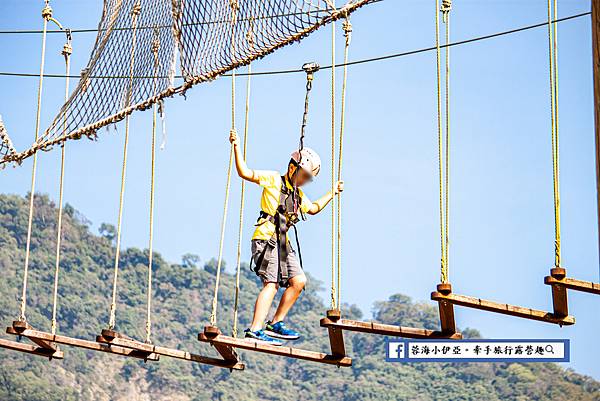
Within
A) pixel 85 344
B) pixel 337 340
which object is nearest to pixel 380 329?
pixel 337 340

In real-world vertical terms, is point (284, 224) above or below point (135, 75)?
below

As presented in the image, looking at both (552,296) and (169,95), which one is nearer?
(552,296)

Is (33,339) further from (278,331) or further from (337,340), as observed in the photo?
(337,340)

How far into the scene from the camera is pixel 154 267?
184ft

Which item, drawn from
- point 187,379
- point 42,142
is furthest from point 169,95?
point 187,379

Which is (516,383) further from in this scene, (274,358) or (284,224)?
(284,224)

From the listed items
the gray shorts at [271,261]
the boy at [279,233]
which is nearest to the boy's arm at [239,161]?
the boy at [279,233]

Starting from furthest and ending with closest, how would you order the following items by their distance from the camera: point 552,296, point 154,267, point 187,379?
point 154,267
point 187,379
point 552,296

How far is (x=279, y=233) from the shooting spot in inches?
285

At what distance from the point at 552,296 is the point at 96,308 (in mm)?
45731

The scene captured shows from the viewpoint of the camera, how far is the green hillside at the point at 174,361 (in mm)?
47781

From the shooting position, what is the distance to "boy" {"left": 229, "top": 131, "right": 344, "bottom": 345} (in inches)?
281

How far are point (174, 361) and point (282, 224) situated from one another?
41.9 m

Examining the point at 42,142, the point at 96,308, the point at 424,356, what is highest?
the point at 96,308
